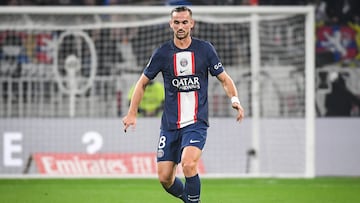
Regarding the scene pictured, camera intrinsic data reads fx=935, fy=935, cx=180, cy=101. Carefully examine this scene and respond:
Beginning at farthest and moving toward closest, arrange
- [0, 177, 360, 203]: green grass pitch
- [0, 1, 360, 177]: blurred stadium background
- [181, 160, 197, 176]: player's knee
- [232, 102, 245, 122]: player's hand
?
[0, 1, 360, 177]: blurred stadium background
[0, 177, 360, 203]: green grass pitch
[232, 102, 245, 122]: player's hand
[181, 160, 197, 176]: player's knee

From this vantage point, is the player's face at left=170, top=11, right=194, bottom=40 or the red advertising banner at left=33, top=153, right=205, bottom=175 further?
the red advertising banner at left=33, top=153, right=205, bottom=175

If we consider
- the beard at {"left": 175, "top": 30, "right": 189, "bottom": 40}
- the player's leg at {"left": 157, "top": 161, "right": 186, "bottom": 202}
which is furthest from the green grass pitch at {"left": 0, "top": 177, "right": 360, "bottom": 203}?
the beard at {"left": 175, "top": 30, "right": 189, "bottom": 40}

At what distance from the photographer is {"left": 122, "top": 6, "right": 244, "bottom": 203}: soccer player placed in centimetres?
871

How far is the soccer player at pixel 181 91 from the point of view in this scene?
8711mm

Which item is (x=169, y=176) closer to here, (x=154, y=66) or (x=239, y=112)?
(x=239, y=112)

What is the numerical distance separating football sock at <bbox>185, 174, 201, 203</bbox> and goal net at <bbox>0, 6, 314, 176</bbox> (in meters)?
6.62

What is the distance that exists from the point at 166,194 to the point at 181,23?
3716 mm

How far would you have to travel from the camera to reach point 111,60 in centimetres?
1595

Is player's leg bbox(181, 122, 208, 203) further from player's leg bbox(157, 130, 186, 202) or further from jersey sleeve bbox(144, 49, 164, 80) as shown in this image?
jersey sleeve bbox(144, 49, 164, 80)

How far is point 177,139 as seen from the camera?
8812mm

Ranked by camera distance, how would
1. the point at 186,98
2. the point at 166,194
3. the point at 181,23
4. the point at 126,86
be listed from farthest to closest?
1. the point at 126,86
2. the point at 166,194
3. the point at 186,98
4. the point at 181,23

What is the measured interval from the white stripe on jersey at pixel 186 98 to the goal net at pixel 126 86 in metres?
6.14

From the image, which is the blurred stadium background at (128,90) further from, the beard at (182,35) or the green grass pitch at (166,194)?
the beard at (182,35)

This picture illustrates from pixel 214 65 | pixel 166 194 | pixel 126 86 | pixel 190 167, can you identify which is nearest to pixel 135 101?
pixel 214 65
